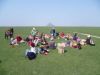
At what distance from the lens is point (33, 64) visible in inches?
619

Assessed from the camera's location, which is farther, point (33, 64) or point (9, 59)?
point (9, 59)

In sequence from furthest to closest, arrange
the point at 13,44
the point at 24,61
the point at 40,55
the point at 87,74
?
the point at 13,44, the point at 40,55, the point at 24,61, the point at 87,74

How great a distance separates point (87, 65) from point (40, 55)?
5.42 meters

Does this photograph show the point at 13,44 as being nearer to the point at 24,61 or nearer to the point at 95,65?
the point at 24,61

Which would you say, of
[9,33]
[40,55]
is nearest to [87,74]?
[40,55]

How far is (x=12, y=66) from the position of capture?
15281 mm

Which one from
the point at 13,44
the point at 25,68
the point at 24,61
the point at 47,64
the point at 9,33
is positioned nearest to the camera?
the point at 25,68

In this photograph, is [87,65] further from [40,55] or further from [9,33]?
[9,33]

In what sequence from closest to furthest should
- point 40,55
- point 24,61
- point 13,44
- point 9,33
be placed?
point 24,61 → point 40,55 → point 13,44 → point 9,33

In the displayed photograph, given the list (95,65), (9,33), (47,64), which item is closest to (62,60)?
(47,64)

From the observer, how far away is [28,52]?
17719 mm

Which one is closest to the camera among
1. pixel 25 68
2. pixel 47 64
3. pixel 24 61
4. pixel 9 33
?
pixel 25 68

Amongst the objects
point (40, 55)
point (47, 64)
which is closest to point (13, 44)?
point (40, 55)

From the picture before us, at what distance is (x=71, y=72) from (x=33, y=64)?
140 inches
